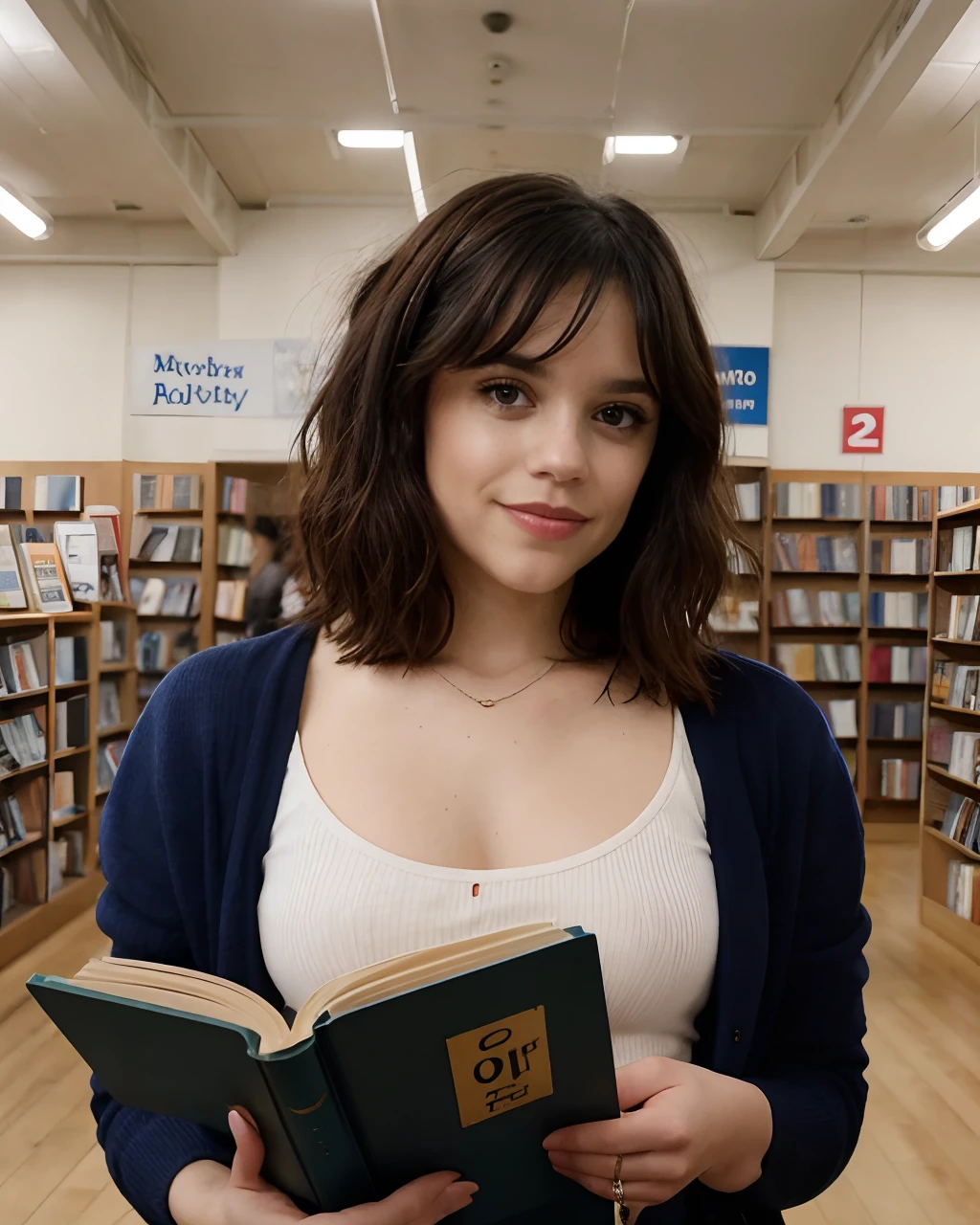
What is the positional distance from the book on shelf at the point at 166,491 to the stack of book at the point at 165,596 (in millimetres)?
450

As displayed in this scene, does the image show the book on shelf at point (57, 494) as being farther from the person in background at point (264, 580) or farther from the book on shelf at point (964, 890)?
the book on shelf at point (964, 890)

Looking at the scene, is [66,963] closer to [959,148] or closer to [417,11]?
[417,11]

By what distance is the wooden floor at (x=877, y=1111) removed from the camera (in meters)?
2.46

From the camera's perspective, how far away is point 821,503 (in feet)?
21.5

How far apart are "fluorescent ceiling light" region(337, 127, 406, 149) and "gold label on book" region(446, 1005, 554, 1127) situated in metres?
5.58

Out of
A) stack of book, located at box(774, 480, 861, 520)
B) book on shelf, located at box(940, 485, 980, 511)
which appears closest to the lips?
stack of book, located at box(774, 480, 861, 520)

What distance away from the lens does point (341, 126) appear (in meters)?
5.11

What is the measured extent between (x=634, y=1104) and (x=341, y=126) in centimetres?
530

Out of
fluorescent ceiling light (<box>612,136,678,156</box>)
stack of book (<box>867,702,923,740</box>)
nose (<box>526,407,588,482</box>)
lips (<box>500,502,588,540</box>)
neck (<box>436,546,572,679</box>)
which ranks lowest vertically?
stack of book (<box>867,702,923,740</box>)

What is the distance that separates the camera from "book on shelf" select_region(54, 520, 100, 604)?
496 cm

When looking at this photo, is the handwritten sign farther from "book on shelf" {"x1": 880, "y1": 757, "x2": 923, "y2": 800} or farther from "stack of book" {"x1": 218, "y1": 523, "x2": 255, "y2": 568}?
"book on shelf" {"x1": 880, "y1": 757, "x2": 923, "y2": 800}

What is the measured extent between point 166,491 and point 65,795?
2.16 m

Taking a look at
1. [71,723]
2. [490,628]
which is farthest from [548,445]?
[71,723]

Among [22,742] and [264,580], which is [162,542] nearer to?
[264,580]
